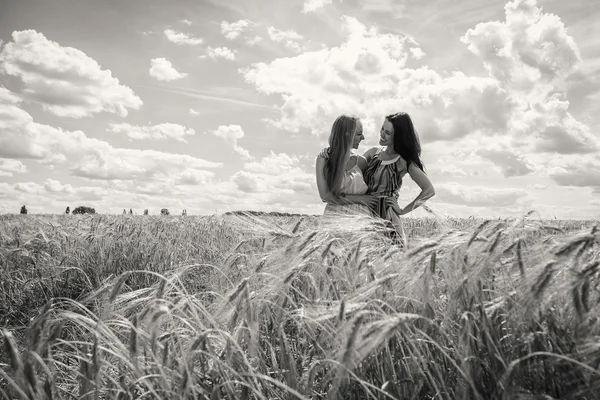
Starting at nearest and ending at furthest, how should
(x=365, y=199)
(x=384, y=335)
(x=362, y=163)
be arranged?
(x=384, y=335) → (x=365, y=199) → (x=362, y=163)

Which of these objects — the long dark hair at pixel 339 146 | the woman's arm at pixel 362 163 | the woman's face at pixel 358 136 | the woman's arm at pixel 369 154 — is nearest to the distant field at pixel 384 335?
the long dark hair at pixel 339 146

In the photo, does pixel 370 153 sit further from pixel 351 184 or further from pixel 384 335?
pixel 384 335

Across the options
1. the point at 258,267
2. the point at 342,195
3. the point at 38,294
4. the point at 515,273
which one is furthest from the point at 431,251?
the point at 38,294

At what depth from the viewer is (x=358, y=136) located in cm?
518

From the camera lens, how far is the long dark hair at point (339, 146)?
4980 mm

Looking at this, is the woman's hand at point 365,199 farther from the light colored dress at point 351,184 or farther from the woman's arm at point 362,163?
the woman's arm at point 362,163

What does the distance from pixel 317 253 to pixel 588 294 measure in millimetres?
1257

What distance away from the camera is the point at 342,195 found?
5129 mm

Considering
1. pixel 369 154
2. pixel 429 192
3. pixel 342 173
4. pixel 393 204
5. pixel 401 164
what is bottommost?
pixel 393 204

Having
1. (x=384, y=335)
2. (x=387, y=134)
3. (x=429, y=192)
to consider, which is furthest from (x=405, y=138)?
(x=384, y=335)

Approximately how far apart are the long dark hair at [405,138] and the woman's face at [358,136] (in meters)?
0.33

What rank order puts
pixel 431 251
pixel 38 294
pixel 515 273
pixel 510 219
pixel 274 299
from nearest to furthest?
1. pixel 431 251
2. pixel 515 273
3. pixel 274 299
4. pixel 510 219
5. pixel 38 294

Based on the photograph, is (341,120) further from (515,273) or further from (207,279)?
(515,273)

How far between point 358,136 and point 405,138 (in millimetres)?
512
